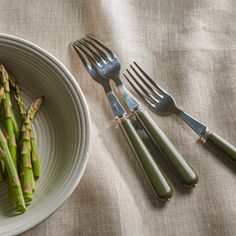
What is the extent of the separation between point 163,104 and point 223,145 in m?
0.15

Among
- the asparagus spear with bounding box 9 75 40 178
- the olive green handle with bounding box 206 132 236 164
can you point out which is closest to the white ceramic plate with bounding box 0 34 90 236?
the asparagus spear with bounding box 9 75 40 178

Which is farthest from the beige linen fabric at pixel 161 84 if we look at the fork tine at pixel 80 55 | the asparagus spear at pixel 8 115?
the asparagus spear at pixel 8 115

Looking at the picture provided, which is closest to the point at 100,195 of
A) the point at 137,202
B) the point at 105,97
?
the point at 137,202

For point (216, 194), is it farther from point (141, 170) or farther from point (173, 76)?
point (173, 76)

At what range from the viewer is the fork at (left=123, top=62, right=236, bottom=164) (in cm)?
81

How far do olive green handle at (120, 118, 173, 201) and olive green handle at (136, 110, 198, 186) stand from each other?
3 centimetres

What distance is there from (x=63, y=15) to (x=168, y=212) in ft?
1.63

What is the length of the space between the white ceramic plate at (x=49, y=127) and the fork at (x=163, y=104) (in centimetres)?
16

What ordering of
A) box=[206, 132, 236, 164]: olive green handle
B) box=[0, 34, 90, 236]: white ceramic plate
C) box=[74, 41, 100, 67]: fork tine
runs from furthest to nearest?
1. box=[74, 41, 100, 67]: fork tine
2. box=[206, 132, 236, 164]: olive green handle
3. box=[0, 34, 90, 236]: white ceramic plate

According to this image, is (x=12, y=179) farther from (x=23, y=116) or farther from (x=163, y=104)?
(x=163, y=104)

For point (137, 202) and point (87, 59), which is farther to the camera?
point (87, 59)

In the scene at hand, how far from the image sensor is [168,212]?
77cm

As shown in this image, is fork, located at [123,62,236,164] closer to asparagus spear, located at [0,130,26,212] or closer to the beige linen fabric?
the beige linen fabric

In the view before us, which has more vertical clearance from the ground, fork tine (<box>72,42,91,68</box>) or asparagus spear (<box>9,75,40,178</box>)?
fork tine (<box>72,42,91,68</box>)
